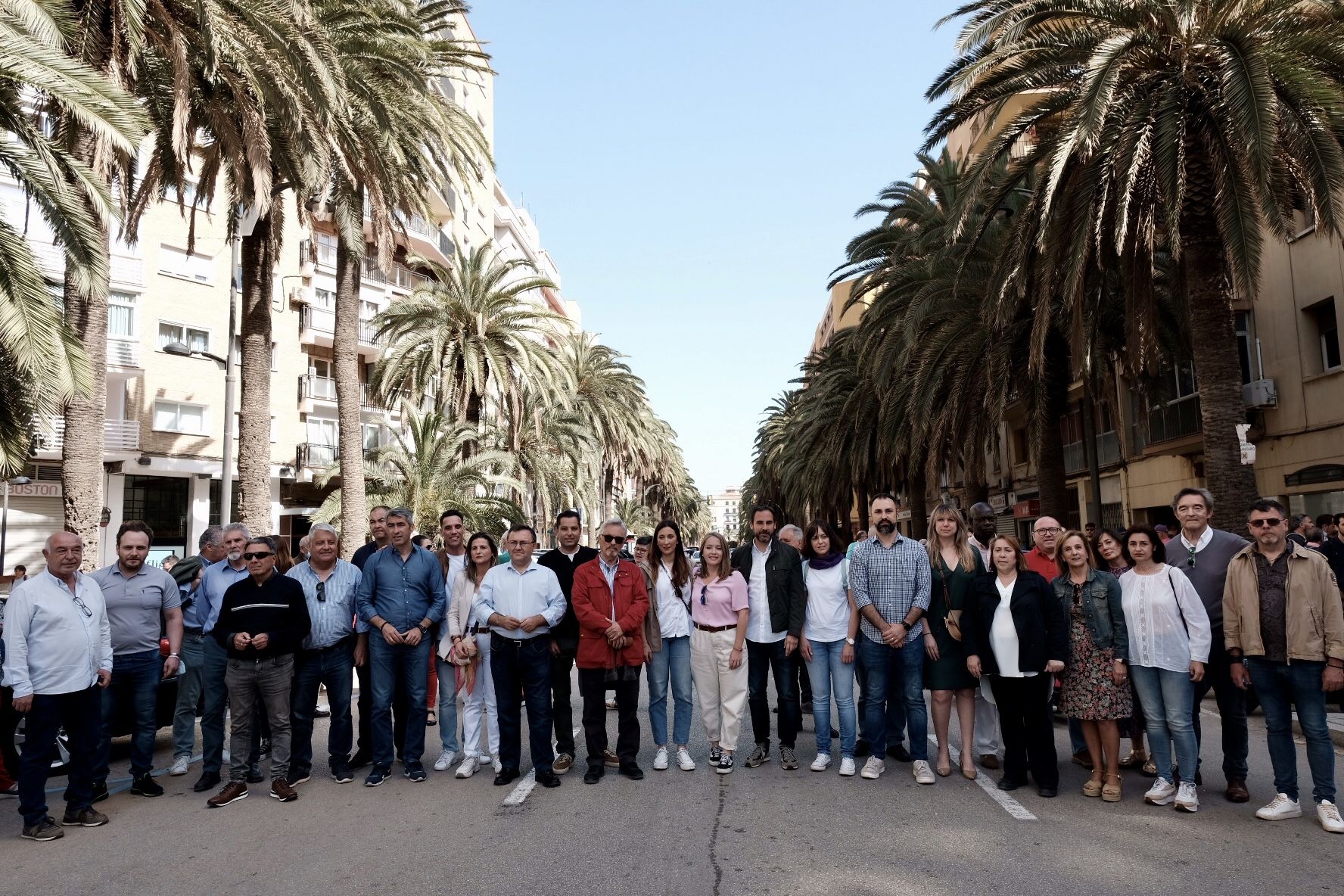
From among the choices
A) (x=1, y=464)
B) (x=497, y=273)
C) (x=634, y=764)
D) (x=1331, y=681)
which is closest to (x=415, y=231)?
(x=497, y=273)

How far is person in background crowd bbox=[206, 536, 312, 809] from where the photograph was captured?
715 centimetres

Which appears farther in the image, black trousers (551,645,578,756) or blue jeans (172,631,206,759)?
blue jeans (172,631,206,759)

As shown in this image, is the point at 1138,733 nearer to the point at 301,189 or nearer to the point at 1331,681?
the point at 1331,681

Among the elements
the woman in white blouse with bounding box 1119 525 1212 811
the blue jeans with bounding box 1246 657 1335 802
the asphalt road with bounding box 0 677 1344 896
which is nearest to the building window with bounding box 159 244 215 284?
the asphalt road with bounding box 0 677 1344 896

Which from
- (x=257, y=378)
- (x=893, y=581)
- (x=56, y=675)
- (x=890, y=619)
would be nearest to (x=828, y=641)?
(x=890, y=619)

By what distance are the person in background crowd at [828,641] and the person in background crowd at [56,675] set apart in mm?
5186

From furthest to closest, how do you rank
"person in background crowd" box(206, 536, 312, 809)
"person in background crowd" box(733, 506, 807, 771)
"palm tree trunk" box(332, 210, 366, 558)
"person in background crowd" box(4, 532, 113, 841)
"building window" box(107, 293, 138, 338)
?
"building window" box(107, 293, 138, 338)
"palm tree trunk" box(332, 210, 366, 558)
"person in background crowd" box(733, 506, 807, 771)
"person in background crowd" box(206, 536, 312, 809)
"person in background crowd" box(4, 532, 113, 841)

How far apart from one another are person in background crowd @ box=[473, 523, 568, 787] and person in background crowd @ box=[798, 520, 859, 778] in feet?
6.64

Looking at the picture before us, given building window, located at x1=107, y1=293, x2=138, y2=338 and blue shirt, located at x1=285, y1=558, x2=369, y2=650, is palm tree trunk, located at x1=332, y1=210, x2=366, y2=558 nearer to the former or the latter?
blue shirt, located at x1=285, y1=558, x2=369, y2=650

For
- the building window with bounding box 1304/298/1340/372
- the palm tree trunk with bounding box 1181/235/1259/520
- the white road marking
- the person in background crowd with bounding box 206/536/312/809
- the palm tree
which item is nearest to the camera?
the white road marking

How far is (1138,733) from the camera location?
732cm

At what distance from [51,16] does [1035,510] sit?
35.1 meters

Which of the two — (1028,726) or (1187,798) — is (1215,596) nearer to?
(1187,798)

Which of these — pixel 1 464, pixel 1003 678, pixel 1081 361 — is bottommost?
pixel 1003 678
